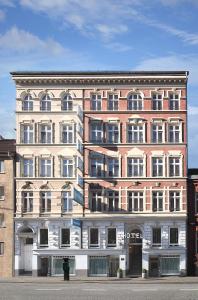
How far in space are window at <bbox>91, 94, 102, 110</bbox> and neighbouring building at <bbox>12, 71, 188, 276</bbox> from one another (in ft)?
0.33

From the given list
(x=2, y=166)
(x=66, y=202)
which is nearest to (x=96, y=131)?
(x=66, y=202)

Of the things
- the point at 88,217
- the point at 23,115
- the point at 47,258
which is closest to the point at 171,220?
the point at 88,217

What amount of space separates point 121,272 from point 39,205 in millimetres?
10600

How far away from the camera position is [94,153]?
75.0m

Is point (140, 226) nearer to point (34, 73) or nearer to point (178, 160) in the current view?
point (178, 160)

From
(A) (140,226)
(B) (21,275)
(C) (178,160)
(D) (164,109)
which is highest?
(D) (164,109)

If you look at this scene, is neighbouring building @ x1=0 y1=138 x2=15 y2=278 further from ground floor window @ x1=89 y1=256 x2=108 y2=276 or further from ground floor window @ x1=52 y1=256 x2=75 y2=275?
ground floor window @ x1=89 y1=256 x2=108 y2=276

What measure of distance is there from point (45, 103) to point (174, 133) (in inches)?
528

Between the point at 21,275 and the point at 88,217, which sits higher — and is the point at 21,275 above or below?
below

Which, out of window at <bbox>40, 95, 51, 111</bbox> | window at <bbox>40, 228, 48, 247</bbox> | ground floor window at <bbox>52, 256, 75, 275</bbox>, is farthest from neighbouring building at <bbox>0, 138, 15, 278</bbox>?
window at <bbox>40, 95, 51, 111</bbox>

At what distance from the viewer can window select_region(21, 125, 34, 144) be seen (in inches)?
2972

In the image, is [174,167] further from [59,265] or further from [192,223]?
[59,265]

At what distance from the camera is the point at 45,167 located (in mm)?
75250

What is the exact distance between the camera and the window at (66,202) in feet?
246
